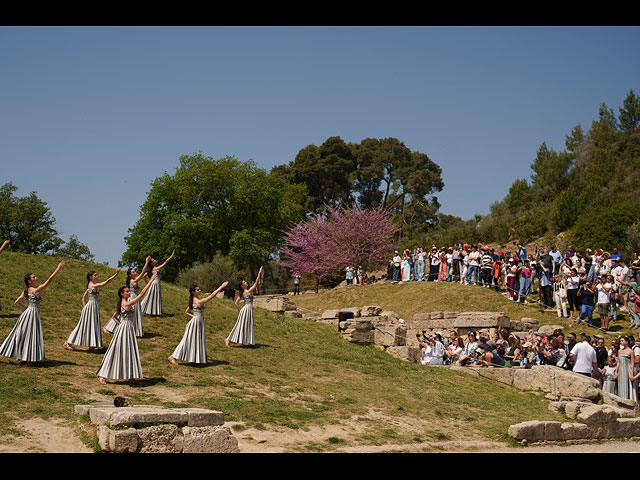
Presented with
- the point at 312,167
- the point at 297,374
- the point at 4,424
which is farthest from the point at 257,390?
the point at 312,167

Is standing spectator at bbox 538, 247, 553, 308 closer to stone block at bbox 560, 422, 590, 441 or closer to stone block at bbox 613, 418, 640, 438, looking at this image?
stone block at bbox 613, 418, 640, 438

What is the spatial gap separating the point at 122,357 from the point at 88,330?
Result: 338 centimetres

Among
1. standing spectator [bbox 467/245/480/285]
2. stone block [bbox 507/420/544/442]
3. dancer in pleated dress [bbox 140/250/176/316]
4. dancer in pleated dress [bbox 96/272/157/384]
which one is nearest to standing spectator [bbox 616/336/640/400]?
stone block [bbox 507/420/544/442]

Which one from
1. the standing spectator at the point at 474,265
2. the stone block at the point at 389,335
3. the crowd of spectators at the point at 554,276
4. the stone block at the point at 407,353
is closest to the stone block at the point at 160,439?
the stone block at the point at 407,353

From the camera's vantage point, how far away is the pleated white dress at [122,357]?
535 inches

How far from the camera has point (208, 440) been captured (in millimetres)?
9961

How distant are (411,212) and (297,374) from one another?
179 ft

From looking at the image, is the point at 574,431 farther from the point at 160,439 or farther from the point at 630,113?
the point at 630,113

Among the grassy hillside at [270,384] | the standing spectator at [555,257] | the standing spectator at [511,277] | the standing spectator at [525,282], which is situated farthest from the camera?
the standing spectator at [511,277]

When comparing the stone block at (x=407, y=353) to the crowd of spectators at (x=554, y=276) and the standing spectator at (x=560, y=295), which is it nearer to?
the crowd of spectators at (x=554, y=276)

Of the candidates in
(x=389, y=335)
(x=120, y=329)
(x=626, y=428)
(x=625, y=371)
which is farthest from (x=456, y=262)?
(x=120, y=329)
